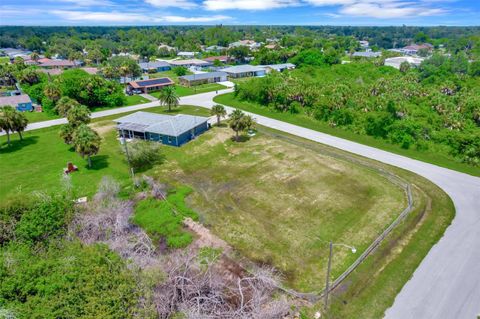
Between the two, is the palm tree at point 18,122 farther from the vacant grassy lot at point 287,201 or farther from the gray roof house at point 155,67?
the gray roof house at point 155,67

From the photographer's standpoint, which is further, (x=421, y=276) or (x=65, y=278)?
(x=421, y=276)

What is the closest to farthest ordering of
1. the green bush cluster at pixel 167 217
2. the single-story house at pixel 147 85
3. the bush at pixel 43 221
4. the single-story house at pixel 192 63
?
the bush at pixel 43 221 < the green bush cluster at pixel 167 217 < the single-story house at pixel 147 85 < the single-story house at pixel 192 63

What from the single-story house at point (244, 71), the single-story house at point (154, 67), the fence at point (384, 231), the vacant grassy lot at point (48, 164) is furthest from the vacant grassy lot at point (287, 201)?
the single-story house at point (154, 67)

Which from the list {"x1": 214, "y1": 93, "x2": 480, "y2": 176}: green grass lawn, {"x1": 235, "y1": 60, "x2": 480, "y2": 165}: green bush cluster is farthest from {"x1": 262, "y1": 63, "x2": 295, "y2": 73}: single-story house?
{"x1": 214, "y1": 93, "x2": 480, "y2": 176}: green grass lawn

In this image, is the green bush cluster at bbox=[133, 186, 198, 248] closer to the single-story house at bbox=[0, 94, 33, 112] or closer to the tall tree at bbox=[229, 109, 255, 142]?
the tall tree at bbox=[229, 109, 255, 142]

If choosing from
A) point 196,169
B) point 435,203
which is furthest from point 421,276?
point 196,169

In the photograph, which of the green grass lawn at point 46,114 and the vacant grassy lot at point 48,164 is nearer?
the vacant grassy lot at point 48,164

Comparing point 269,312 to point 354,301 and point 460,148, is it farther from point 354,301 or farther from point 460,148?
point 460,148
